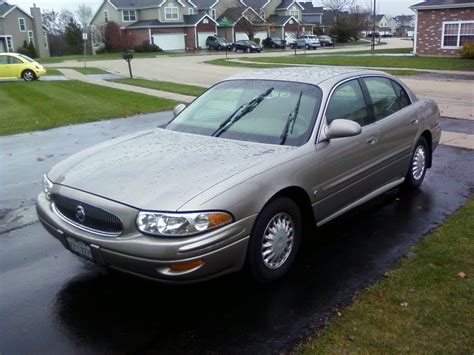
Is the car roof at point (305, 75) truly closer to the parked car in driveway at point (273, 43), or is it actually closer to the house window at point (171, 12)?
the parked car in driveway at point (273, 43)

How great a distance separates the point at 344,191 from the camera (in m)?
4.64

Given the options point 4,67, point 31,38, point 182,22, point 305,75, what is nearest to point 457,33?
point 4,67

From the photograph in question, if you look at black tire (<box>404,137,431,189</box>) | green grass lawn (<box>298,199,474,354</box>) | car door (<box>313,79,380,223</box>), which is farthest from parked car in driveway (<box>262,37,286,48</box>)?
green grass lawn (<box>298,199,474,354</box>)

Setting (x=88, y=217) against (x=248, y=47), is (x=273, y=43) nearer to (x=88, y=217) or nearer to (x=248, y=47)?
(x=248, y=47)

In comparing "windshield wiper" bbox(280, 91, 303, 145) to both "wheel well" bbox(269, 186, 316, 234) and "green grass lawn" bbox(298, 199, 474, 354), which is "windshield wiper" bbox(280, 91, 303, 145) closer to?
"wheel well" bbox(269, 186, 316, 234)

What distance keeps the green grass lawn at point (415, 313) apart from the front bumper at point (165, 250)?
2.59 ft

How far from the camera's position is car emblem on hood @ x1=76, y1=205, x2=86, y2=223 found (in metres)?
3.63

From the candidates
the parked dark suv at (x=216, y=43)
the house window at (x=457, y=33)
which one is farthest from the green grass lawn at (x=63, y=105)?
the parked dark suv at (x=216, y=43)

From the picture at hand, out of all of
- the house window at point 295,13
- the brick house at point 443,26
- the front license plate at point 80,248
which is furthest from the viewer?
the house window at point 295,13

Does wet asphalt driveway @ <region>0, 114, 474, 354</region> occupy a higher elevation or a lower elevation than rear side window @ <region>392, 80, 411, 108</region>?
lower

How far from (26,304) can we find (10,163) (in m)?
5.07

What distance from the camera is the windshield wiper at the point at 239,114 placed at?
4.63 m

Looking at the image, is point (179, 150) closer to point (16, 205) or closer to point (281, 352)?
point (281, 352)

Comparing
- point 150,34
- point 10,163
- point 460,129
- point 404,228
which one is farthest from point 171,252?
point 150,34
